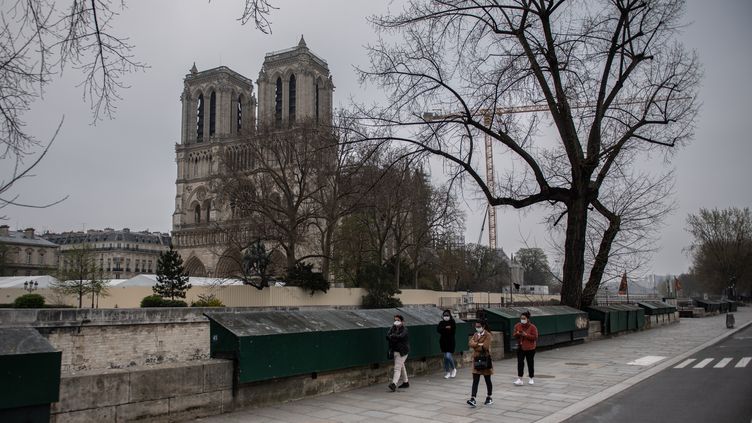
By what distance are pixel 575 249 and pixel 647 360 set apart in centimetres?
752

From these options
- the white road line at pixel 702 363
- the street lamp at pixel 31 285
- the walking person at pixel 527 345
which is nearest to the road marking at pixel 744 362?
the white road line at pixel 702 363

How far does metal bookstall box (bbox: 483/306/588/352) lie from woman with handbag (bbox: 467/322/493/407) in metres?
5.39

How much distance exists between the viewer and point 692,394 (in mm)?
10742

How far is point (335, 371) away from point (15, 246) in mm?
91638

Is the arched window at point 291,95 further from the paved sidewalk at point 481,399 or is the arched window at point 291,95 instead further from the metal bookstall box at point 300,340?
the metal bookstall box at point 300,340

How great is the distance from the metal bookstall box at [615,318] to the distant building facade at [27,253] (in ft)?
258

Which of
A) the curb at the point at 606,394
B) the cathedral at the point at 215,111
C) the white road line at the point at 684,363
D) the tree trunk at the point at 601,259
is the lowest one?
the white road line at the point at 684,363

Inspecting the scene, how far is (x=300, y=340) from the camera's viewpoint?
9.94 meters

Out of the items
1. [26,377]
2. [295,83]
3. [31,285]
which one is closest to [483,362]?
[26,377]

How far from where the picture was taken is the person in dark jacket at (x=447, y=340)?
1310 cm

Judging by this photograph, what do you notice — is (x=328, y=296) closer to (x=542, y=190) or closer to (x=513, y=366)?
(x=542, y=190)

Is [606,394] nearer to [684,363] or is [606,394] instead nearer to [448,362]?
[448,362]

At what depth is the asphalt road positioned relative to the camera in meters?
8.75

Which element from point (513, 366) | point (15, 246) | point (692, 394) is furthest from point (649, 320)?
point (15, 246)
